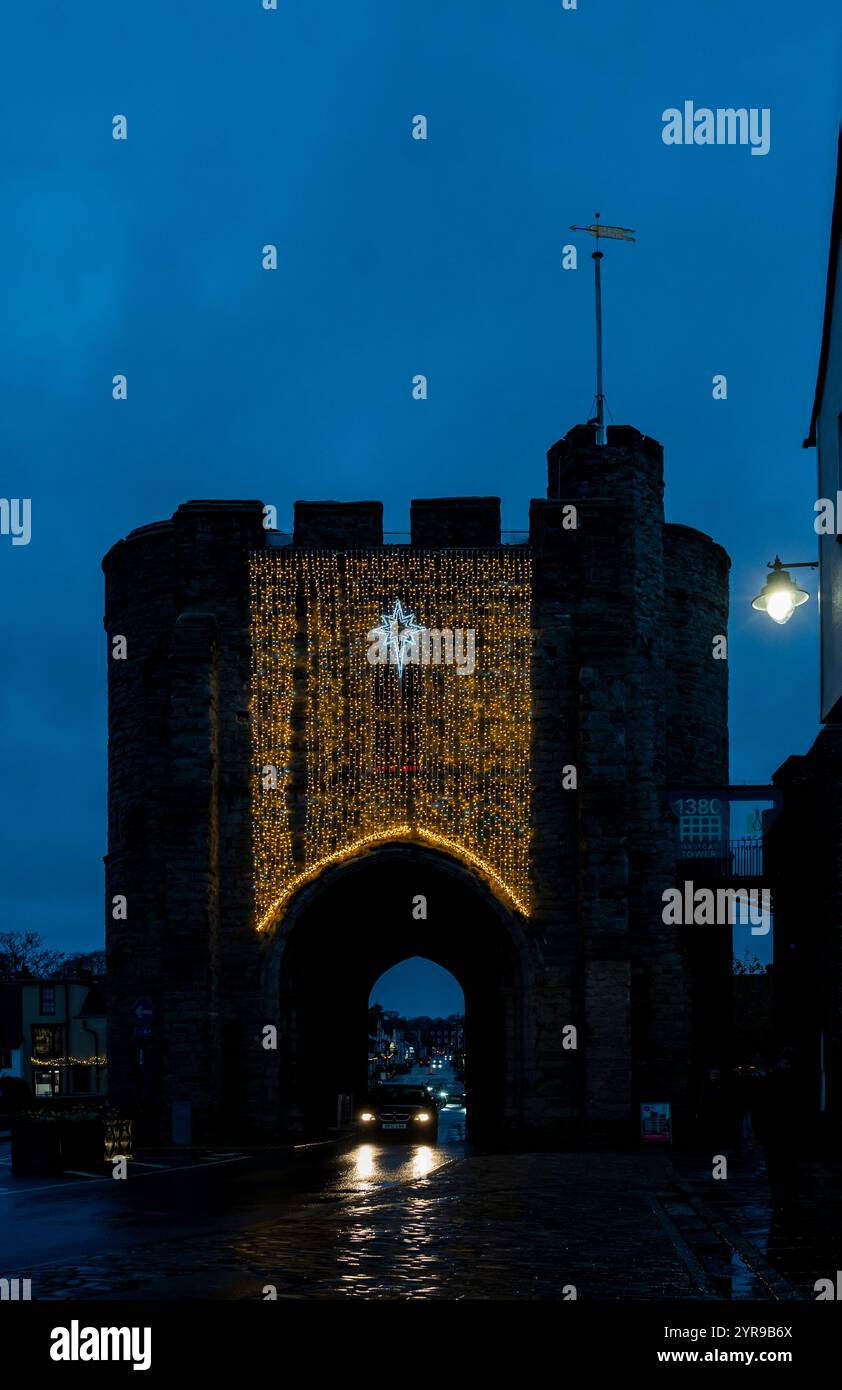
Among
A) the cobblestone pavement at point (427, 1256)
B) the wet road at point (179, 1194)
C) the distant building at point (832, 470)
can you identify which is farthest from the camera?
the wet road at point (179, 1194)

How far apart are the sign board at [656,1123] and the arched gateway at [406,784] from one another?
1.39 meters

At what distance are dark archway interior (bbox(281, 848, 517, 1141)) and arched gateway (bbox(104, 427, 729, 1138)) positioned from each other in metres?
0.13

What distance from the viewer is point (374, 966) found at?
4453cm

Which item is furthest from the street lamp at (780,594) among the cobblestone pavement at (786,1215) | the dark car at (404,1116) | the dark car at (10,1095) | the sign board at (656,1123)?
the dark car at (10,1095)

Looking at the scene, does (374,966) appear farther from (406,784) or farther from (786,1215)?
(786,1215)

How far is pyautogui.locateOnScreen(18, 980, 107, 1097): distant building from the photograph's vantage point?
2542 inches

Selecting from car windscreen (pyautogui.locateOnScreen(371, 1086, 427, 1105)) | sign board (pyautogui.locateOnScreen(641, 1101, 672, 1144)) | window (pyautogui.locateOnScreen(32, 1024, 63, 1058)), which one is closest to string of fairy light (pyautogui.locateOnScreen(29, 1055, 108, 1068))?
window (pyautogui.locateOnScreen(32, 1024, 63, 1058))

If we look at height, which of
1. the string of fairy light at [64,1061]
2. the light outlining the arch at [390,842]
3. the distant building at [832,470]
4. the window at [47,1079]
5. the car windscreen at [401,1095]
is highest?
the distant building at [832,470]

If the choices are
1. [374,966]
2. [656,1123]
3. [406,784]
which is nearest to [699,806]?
[406,784]

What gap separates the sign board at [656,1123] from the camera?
28266 mm

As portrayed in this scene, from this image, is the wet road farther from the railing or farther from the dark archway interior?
the railing

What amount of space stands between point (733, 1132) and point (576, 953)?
16.1ft

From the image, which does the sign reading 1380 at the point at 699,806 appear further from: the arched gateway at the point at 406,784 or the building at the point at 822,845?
the building at the point at 822,845
